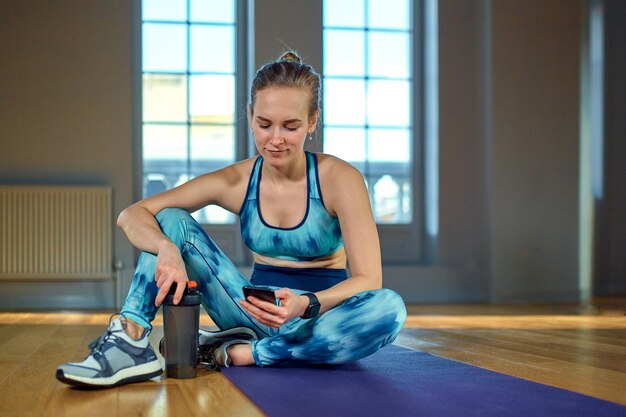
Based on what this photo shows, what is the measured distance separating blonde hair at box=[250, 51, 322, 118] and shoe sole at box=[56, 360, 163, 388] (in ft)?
2.46

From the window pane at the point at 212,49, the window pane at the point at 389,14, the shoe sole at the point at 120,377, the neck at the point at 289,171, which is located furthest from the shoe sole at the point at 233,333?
the window pane at the point at 389,14

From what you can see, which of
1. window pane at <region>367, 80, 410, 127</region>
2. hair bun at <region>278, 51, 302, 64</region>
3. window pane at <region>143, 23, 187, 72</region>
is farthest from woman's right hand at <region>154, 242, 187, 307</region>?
window pane at <region>367, 80, 410, 127</region>

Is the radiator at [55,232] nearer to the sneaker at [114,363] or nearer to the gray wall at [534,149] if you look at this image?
the gray wall at [534,149]

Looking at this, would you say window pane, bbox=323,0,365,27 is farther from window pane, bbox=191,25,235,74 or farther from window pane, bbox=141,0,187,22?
window pane, bbox=141,0,187,22

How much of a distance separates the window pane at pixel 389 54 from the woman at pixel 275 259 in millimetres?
3813

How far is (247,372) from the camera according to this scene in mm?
2283

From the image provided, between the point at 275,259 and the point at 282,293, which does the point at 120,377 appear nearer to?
the point at 282,293

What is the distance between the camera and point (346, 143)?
20.2ft

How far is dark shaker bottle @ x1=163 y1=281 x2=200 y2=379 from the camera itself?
2107 millimetres

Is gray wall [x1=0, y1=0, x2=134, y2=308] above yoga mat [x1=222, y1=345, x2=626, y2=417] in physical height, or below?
above

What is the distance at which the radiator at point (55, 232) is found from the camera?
17.9 feet

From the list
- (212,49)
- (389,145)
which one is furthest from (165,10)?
(389,145)

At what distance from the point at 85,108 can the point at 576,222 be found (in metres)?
3.50

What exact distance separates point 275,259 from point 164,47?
12.3ft
